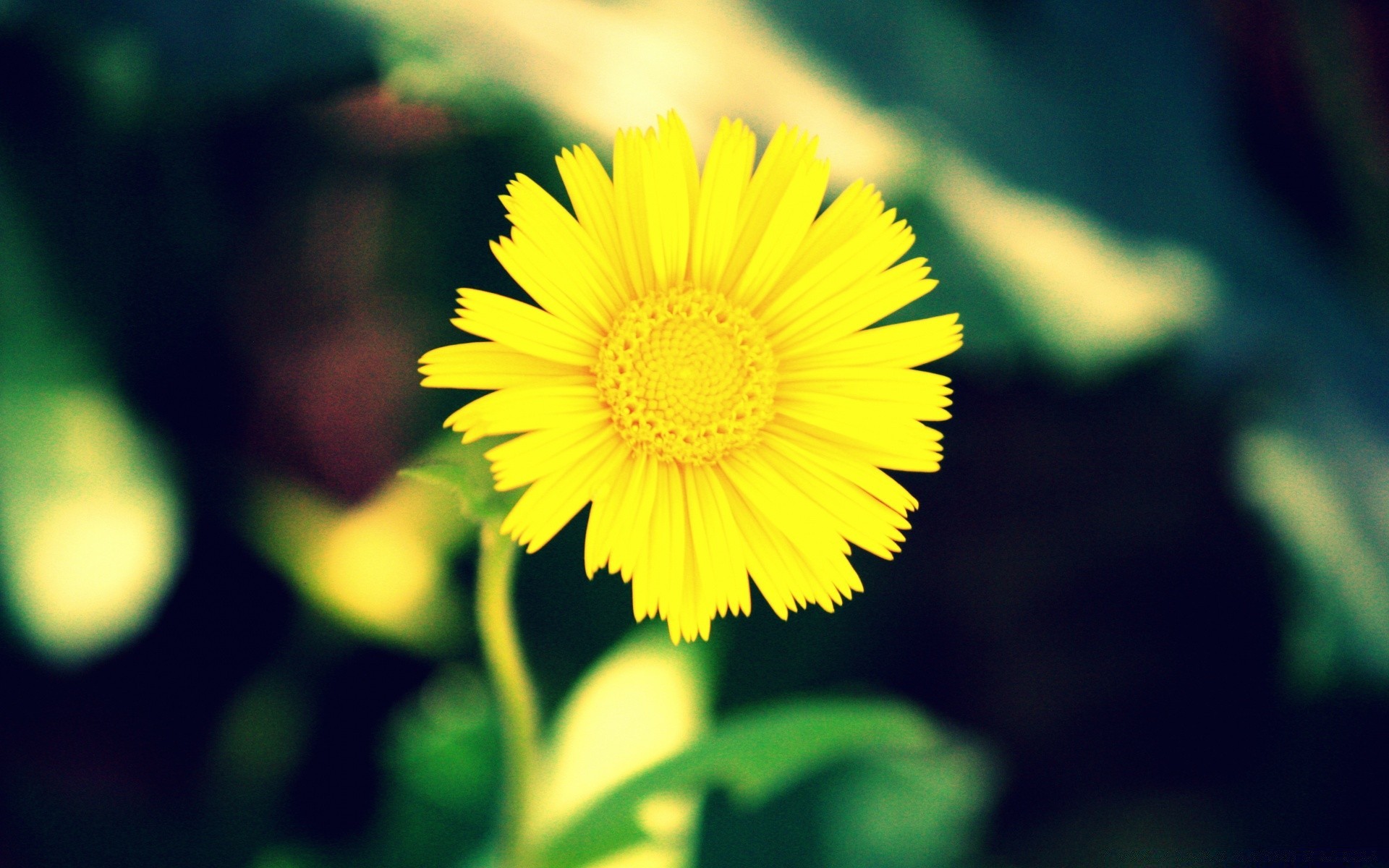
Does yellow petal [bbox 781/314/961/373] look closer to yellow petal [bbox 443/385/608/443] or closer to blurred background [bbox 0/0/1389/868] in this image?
yellow petal [bbox 443/385/608/443]

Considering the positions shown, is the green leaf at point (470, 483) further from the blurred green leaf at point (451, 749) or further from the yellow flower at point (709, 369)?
the blurred green leaf at point (451, 749)

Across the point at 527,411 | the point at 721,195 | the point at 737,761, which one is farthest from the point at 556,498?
the point at 737,761

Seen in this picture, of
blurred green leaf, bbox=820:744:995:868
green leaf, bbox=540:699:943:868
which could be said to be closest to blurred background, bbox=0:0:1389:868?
blurred green leaf, bbox=820:744:995:868

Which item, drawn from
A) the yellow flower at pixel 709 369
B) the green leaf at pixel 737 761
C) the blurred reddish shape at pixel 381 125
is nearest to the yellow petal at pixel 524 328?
the yellow flower at pixel 709 369

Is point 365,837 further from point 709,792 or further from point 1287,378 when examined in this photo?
point 1287,378

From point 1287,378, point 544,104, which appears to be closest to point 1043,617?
point 1287,378

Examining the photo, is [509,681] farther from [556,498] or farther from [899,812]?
[899,812]
